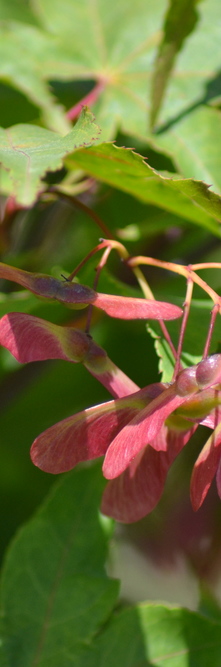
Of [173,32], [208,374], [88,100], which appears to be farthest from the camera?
[88,100]

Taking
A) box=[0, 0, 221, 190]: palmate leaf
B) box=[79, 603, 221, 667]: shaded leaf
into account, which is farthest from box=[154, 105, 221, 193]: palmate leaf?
box=[79, 603, 221, 667]: shaded leaf

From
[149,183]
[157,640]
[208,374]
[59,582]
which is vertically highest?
[149,183]

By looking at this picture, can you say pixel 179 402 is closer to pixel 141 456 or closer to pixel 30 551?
pixel 141 456

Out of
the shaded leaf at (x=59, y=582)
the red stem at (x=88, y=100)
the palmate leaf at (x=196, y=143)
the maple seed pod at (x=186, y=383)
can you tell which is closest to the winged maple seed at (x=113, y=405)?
the maple seed pod at (x=186, y=383)

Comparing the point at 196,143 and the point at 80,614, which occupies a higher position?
the point at 196,143

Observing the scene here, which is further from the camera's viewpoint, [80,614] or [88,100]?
[88,100]

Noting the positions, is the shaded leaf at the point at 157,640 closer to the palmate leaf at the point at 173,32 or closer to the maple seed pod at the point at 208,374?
the maple seed pod at the point at 208,374

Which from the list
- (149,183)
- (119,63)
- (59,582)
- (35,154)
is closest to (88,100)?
(119,63)

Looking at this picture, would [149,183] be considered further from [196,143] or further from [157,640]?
[157,640]
